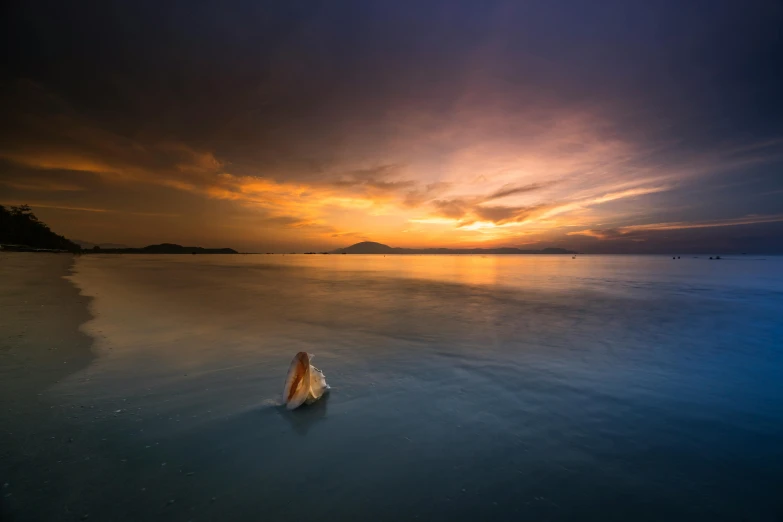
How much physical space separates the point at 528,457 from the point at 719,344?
12.3 metres

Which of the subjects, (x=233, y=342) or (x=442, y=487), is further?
(x=233, y=342)

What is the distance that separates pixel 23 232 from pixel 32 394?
10613cm

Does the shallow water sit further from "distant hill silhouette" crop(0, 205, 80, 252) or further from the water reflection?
"distant hill silhouette" crop(0, 205, 80, 252)

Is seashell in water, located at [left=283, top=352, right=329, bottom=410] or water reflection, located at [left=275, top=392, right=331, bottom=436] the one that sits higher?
seashell in water, located at [left=283, top=352, right=329, bottom=410]

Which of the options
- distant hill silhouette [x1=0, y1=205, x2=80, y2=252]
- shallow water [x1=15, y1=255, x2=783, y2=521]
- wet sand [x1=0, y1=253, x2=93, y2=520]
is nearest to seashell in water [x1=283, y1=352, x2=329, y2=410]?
shallow water [x1=15, y1=255, x2=783, y2=521]

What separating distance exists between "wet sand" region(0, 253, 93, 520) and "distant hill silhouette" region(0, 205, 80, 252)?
84.8 m

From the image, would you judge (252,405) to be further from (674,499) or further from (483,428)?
(674,499)

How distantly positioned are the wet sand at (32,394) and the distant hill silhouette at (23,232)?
84.8 metres

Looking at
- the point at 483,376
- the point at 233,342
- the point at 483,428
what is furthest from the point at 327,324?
the point at 483,428

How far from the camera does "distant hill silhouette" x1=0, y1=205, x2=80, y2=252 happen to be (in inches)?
2707

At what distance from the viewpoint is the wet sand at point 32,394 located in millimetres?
3828

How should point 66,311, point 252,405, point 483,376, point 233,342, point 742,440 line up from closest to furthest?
point 742,440 < point 252,405 < point 483,376 < point 233,342 < point 66,311

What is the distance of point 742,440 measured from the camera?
546 cm

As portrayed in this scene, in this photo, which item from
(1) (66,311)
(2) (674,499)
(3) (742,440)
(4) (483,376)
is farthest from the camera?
(1) (66,311)
